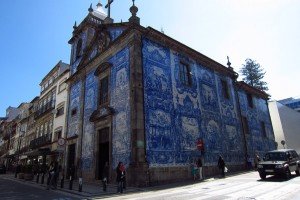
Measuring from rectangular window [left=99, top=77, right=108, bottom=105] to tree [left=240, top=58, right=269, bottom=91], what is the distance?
29.8 m

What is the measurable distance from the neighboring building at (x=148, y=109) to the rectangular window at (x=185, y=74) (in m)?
0.07

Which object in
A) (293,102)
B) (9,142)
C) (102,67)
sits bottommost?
(9,142)

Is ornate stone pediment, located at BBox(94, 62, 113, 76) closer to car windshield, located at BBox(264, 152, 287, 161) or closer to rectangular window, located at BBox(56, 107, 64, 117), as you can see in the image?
rectangular window, located at BBox(56, 107, 64, 117)

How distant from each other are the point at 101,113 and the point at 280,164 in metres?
10.2

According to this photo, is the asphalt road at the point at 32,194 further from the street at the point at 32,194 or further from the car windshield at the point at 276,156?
the car windshield at the point at 276,156

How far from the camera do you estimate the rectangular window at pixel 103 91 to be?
49.2 feet

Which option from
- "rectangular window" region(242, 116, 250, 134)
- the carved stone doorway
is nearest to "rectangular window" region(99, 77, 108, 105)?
the carved stone doorway

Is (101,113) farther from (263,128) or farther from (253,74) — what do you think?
(253,74)

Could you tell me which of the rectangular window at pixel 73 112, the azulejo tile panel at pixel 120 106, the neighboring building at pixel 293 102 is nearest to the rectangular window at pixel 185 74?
the azulejo tile panel at pixel 120 106

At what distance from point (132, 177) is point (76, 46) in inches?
612

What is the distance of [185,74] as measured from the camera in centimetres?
1597

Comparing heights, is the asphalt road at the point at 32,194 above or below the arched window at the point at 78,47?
below

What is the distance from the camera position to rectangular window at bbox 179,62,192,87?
15.5 meters

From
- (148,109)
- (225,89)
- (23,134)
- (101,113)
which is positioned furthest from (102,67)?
(23,134)
